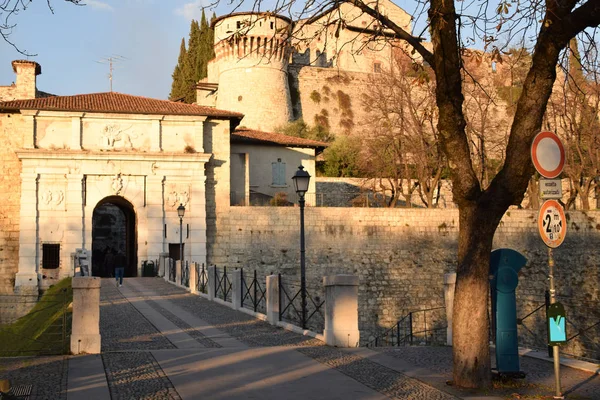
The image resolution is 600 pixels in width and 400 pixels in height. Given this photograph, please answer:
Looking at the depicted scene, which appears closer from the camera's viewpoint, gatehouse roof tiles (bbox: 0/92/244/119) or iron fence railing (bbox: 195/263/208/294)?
iron fence railing (bbox: 195/263/208/294)

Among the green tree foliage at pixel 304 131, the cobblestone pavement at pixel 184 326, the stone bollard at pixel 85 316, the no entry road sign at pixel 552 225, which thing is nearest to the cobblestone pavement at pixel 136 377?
the stone bollard at pixel 85 316

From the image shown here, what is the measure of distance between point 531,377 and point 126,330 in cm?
822

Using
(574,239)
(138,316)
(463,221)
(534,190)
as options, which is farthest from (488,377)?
(534,190)

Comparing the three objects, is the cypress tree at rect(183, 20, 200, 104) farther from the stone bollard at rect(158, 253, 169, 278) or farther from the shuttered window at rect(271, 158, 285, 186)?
the stone bollard at rect(158, 253, 169, 278)

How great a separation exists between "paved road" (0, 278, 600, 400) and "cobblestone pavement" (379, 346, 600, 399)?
1 cm

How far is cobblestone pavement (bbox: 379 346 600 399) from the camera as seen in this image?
8.27m

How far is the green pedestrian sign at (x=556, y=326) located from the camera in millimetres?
8164

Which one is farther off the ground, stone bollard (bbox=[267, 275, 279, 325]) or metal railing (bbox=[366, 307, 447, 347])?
stone bollard (bbox=[267, 275, 279, 325])

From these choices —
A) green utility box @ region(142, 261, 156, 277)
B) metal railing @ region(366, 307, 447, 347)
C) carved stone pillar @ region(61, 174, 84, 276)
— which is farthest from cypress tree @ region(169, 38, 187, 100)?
metal railing @ region(366, 307, 447, 347)

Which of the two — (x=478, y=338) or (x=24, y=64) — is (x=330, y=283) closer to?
(x=478, y=338)

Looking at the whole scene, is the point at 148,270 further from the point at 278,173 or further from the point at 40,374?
the point at 40,374

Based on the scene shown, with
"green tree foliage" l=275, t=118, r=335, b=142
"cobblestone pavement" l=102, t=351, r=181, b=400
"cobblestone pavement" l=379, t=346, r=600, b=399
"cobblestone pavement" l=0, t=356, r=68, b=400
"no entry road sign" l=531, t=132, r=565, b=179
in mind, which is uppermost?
"green tree foliage" l=275, t=118, r=335, b=142

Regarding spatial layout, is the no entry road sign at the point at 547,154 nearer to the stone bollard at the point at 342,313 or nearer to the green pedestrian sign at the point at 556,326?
the green pedestrian sign at the point at 556,326

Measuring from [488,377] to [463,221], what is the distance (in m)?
1.83
